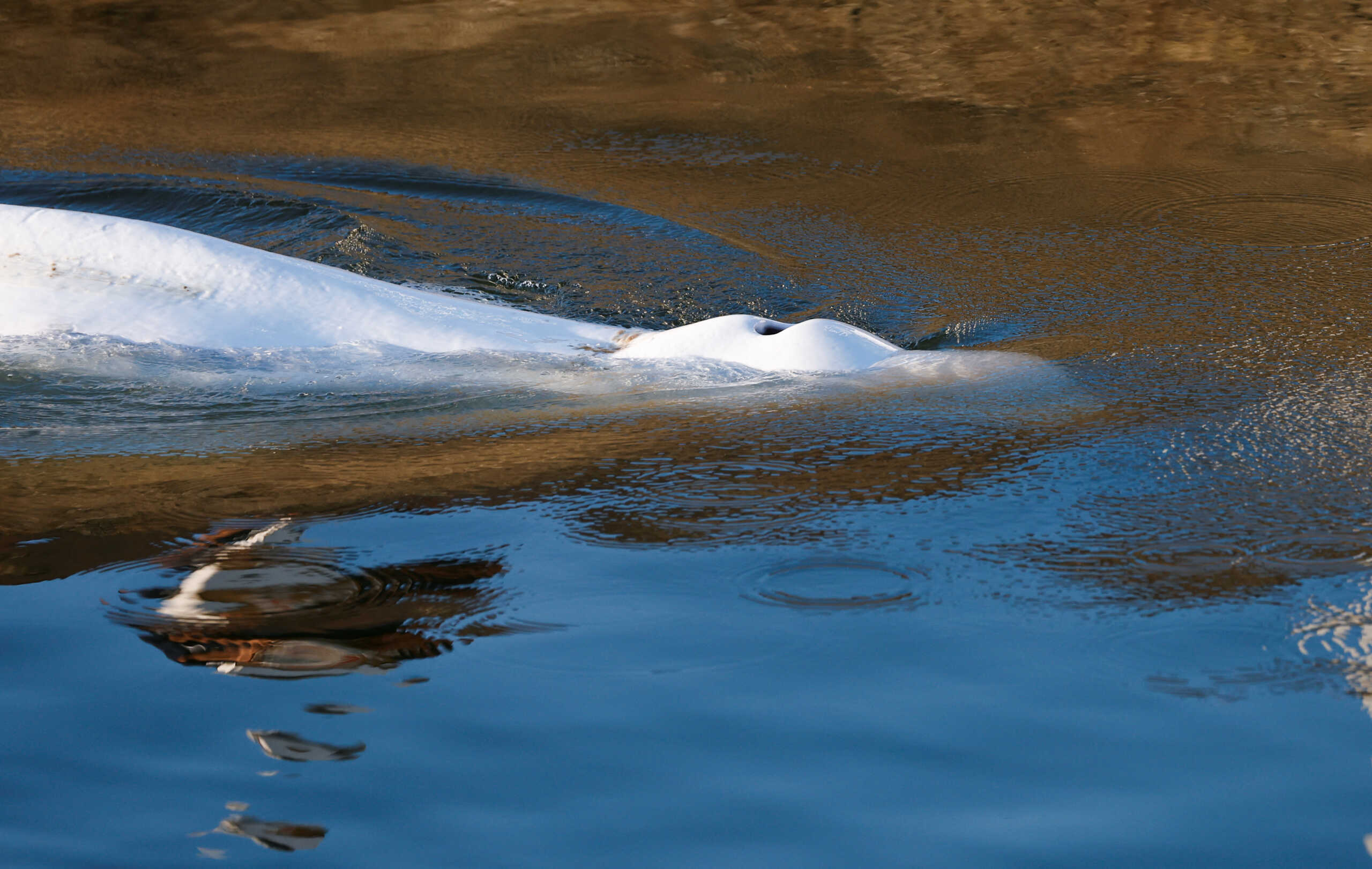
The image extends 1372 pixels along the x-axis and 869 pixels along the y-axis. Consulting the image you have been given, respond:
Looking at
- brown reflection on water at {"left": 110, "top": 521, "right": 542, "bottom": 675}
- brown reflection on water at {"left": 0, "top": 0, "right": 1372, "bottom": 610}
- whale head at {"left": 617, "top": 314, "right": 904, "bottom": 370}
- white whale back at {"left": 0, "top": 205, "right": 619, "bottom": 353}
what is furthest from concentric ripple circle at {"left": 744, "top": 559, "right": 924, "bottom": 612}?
white whale back at {"left": 0, "top": 205, "right": 619, "bottom": 353}

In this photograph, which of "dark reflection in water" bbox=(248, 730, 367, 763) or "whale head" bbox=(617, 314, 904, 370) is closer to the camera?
"dark reflection in water" bbox=(248, 730, 367, 763)

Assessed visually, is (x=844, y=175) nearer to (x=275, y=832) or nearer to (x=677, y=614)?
(x=677, y=614)

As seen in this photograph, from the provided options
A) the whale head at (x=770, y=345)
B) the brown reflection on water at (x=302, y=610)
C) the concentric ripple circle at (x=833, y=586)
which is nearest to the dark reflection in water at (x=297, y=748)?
the brown reflection on water at (x=302, y=610)

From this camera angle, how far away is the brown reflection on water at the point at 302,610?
1501 mm

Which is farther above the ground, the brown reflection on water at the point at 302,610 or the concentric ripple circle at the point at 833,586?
the concentric ripple circle at the point at 833,586

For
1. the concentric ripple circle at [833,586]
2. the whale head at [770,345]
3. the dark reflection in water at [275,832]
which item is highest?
the whale head at [770,345]

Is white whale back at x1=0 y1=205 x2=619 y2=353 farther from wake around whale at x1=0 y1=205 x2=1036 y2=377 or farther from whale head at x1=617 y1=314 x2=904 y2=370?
whale head at x1=617 y1=314 x2=904 y2=370

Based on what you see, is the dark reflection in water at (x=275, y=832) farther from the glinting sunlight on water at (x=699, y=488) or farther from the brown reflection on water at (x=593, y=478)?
the brown reflection on water at (x=593, y=478)

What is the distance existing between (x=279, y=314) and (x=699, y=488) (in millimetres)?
1274

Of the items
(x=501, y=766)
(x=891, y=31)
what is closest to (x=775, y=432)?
(x=501, y=766)

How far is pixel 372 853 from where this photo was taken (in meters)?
1.14

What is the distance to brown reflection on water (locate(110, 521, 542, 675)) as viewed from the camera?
4.92ft

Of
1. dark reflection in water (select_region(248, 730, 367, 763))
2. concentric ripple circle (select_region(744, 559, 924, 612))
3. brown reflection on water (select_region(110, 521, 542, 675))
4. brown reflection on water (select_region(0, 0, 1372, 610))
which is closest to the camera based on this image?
dark reflection in water (select_region(248, 730, 367, 763))

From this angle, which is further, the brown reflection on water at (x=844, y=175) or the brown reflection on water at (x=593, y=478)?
the brown reflection on water at (x=844, y=175)
